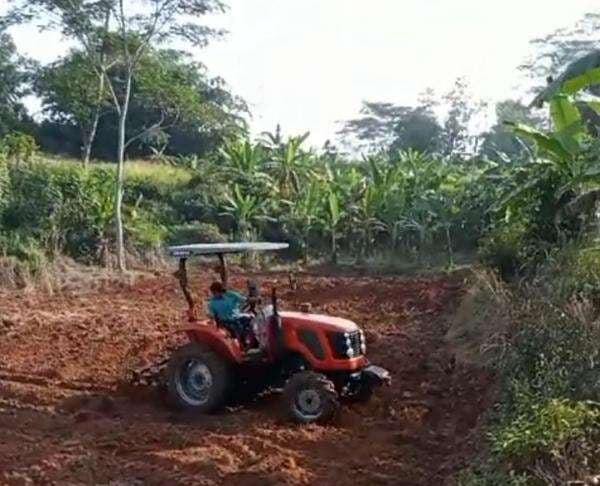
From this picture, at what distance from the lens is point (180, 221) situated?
23.5 m

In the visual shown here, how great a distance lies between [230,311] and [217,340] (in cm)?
29

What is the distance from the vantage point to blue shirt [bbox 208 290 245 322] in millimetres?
8578

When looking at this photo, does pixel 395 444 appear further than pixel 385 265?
No

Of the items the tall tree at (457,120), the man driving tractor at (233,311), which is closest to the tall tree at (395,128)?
the tall tree at (457,120)

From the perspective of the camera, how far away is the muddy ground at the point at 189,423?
6828 mm

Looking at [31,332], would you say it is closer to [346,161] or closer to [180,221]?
[180,221]

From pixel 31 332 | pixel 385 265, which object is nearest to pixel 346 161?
pixel 385 265

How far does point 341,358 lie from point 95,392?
102 inches

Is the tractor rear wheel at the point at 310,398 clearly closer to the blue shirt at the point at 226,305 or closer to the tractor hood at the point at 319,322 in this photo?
the tractor hood at the point at 319,322

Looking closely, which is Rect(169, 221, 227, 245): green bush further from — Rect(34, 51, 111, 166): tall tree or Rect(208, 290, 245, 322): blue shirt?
Rect(208, 290, 245, 322): blue shirt

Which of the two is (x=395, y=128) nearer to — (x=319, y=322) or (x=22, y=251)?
(x=22, y=251)

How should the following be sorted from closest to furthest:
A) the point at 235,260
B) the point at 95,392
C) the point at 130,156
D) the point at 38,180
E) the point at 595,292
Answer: the point at 595,292 → the point at 95,392 → the point at 38,180 → the point at 235,260 → the point at 130,156

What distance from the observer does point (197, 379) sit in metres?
8.63

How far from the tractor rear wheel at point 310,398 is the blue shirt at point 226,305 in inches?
35.3
